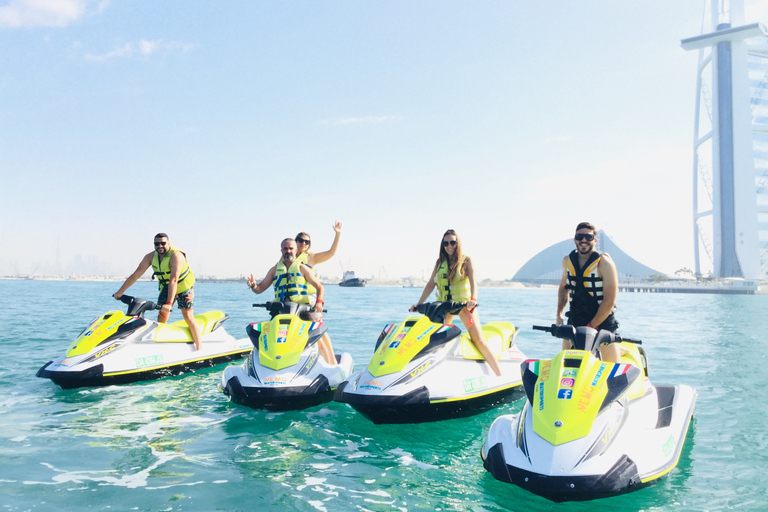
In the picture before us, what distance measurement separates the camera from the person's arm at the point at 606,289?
422 cm

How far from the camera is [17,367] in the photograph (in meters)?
8.10

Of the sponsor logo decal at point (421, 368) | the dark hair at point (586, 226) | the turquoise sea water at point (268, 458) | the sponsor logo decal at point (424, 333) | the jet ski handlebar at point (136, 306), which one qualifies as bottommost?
the turquoise sea water at point (268, 458)

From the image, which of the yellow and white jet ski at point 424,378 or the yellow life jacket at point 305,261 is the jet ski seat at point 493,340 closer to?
the yellow and white jet ski at point 424,378

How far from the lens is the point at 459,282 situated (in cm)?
564

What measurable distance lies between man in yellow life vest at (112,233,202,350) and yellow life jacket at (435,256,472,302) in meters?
3.32

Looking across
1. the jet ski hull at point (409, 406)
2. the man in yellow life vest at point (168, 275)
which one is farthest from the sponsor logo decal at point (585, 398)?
the man in yellow life vest at point (168, 275)

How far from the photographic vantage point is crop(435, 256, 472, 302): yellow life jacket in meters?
5.62

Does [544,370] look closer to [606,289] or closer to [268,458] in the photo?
[606,289]

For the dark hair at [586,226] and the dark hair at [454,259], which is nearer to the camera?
the dark hair at [586,226]

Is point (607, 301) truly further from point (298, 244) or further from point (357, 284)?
point (357, 284)

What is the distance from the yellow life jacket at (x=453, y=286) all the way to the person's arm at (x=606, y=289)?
4.98 ft

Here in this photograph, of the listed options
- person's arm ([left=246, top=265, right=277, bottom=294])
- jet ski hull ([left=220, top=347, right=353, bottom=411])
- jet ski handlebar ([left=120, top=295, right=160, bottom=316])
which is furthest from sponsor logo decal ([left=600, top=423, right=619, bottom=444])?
jet ski handlebar ([left=120, top=295, right=160, bottom=316])

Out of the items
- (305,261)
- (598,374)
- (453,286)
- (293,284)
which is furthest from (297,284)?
(598,374)

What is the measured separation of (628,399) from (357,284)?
104 meters
